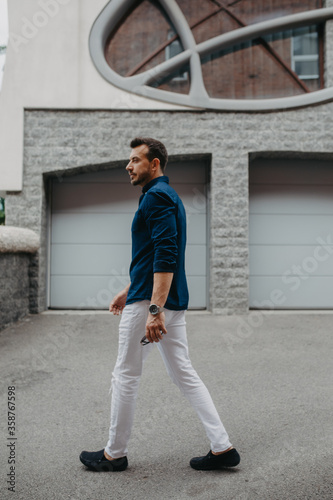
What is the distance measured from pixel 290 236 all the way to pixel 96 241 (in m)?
3.63

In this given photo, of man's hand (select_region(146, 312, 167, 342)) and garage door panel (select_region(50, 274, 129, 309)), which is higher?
man's hand (select_region(146, 312, 167, 342))

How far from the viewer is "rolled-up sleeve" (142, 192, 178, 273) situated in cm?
240

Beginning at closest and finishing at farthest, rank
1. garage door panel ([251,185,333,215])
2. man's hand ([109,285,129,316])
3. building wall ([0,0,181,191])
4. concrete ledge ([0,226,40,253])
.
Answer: man's hand ([109,285,129,316])
concrete ledge ([0,226,40,253])
building wall ([0,0,181,191])
garage door panel ([251,185,333,215])

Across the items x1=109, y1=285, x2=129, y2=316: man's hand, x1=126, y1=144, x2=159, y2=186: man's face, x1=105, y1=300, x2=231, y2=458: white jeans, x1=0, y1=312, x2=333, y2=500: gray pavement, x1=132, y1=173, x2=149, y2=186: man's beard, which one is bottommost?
x1=0, y1=312, x2=333, y2=500: gray pavement

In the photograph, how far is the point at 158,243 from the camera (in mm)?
2412

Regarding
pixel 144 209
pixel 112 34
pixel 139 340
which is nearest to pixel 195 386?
pixel 139 340

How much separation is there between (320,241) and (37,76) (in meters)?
5.96

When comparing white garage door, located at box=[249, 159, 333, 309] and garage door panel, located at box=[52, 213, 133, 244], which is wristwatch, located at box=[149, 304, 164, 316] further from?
white garage door, located at box=[249, 159, 333, 309]

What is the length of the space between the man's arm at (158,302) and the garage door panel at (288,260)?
6.10m

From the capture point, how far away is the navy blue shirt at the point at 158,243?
95.0 inches

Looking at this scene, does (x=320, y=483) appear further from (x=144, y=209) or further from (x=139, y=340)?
(x=144, y=209)

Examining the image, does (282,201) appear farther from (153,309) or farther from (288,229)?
(153,309)

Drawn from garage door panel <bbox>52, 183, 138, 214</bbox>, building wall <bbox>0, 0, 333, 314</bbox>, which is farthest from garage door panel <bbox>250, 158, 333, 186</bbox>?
garage door panel <bbox>52, 183, 138, 214</bbox>

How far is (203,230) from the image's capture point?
8.34 meters
